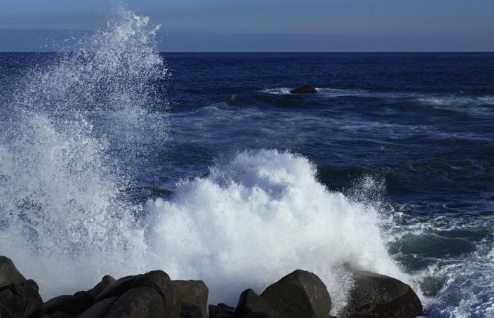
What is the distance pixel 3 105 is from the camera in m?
25.1

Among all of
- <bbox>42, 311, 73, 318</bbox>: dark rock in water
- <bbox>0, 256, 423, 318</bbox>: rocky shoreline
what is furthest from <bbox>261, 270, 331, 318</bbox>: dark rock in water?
<bbox>42, 311, 73, 318</bbox>: dark rock in water

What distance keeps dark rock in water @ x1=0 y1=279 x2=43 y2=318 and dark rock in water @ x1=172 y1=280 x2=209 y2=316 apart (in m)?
1.55

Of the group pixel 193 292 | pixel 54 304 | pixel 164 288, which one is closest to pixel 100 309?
pixel 164 288

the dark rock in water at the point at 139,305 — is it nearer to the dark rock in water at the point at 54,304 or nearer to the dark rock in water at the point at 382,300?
the dark rock in water at the point at 54,304

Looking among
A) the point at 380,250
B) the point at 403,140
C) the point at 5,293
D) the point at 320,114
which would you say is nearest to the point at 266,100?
the point at 320,114

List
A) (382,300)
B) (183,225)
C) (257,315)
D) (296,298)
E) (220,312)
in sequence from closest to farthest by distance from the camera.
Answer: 1. (257,315)
2. (220,312)
3. (296,298)
4. (382,300)
5. (183,225)

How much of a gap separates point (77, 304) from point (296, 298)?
254 cm

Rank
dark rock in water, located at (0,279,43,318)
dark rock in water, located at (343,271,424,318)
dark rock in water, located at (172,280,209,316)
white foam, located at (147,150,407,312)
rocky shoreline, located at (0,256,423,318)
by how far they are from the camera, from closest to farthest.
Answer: rocky shoreline, located at (0,256,423,318) → dark rock in water, located at (0,279,43,318) → dark rock in water, located at (172,280,209,316) → dark rock in water, located at (343,271,424,318) → white foam, located at (147,150,407,312)

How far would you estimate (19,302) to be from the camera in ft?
24.0

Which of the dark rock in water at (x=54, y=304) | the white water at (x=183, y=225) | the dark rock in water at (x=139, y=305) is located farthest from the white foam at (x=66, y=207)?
the dark rock in water at (x=139, y=305)

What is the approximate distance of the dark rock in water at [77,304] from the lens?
7551mm

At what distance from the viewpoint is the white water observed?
9789 mm

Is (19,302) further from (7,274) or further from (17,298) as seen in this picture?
(7,274)

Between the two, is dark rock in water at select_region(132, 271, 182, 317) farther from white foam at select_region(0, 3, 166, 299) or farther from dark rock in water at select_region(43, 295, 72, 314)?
white foam at select_region(0, 3, 166, 299)
